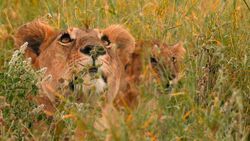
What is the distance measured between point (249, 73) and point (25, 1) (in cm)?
356

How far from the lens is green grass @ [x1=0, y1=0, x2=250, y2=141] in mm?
4164

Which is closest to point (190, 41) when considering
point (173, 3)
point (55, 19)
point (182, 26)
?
point (182, 26)

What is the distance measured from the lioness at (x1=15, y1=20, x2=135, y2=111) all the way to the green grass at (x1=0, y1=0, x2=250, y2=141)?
0.22 meters

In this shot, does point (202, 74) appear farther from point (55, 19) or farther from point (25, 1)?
point (25, 1)

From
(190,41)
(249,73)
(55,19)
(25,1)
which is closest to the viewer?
(249,73)

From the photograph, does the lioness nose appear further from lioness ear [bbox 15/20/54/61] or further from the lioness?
lioness ear [bbox 15/20/54/61]

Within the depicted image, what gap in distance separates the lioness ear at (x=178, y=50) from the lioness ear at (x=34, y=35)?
2.93 ft

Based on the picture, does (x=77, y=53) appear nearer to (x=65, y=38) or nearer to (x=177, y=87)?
(x=65, y=38)

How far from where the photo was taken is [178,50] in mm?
6238

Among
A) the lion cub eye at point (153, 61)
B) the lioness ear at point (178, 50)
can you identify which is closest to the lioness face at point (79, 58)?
the lion cub eye at point (153, 61)

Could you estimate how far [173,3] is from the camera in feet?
23.4

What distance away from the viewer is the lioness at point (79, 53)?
5.18 meters

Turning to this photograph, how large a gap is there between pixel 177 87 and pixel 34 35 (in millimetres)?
1234

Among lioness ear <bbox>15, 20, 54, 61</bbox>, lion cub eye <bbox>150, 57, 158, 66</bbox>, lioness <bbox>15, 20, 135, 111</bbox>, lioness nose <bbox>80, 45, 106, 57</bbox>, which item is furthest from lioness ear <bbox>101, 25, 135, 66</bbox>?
lioness nose <bbox>80, 45, 106, 57</bbox>
